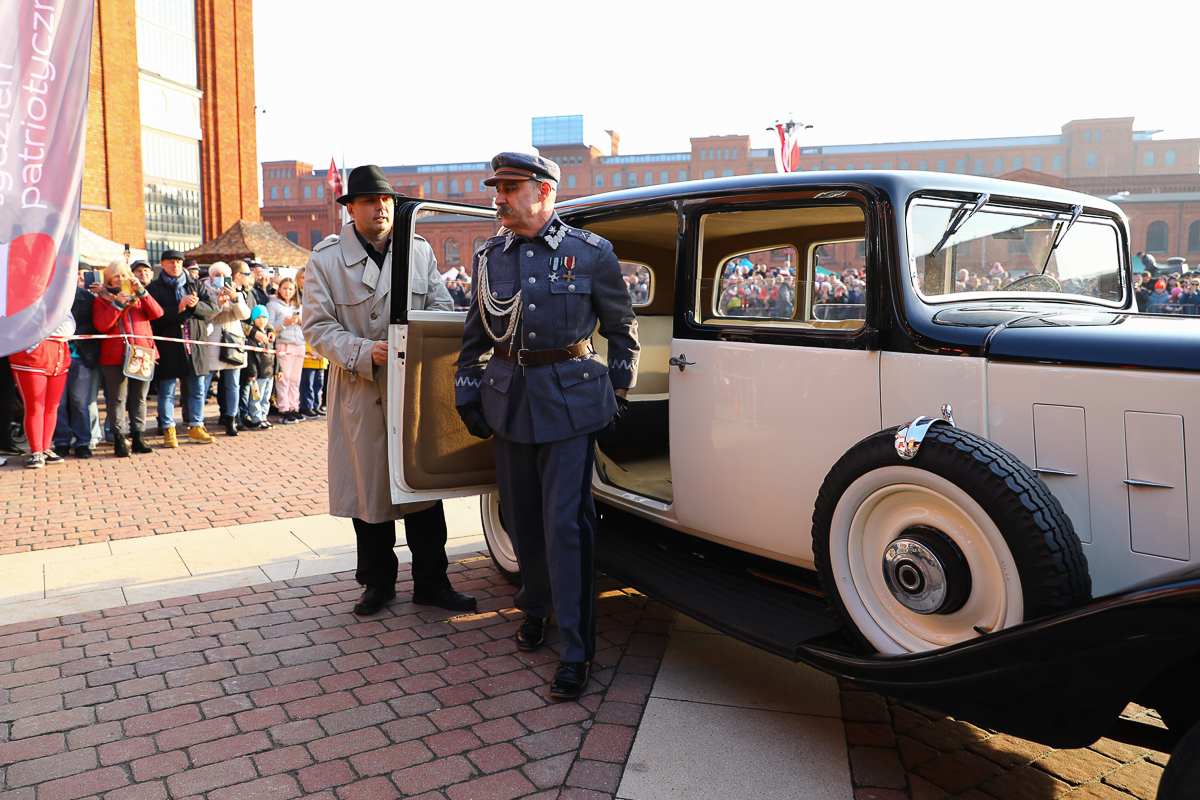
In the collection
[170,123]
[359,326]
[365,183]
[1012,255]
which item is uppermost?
[170,123]

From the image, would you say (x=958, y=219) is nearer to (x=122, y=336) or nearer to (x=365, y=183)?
(x=365, y=183)

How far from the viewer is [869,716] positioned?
312 cm

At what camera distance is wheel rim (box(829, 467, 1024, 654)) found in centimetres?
233

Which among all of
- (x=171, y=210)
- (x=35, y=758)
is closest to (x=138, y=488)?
(x=35, y=758)

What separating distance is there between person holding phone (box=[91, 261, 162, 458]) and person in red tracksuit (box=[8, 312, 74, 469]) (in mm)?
362

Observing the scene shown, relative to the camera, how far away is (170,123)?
75.0ft

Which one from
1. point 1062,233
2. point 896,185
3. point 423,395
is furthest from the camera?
point 423,395

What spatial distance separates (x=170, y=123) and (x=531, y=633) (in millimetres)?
24143

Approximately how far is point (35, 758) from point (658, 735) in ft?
7.17

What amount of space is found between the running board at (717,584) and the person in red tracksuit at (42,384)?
644cm

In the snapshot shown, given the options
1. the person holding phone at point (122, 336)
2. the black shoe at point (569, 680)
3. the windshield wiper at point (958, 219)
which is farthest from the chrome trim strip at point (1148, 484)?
the person holding phone at point (122, 336)

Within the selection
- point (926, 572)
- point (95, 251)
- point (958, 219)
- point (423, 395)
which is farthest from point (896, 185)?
point (95, 251)

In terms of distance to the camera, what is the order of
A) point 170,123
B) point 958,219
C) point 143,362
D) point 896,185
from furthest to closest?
point 170,123 → point 143,362 → point 958,219 → point 896,185

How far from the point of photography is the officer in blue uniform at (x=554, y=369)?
334cm
